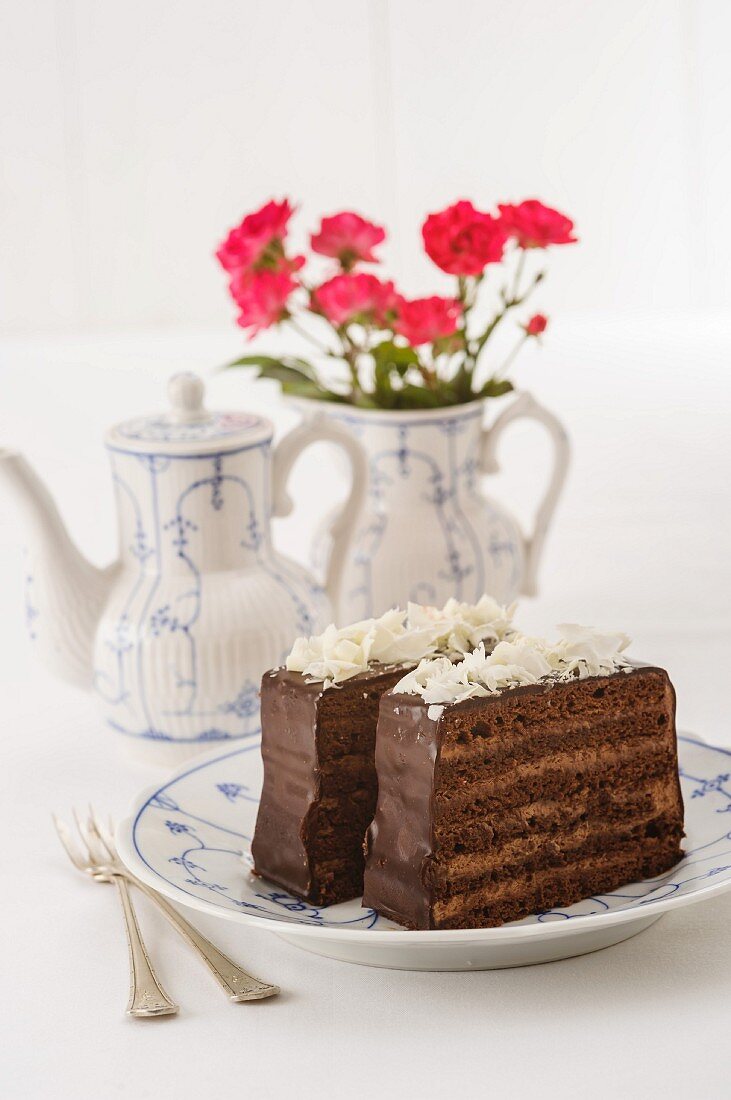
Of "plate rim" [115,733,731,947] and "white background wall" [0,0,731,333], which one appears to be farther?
"white background wall" [0,0,731,333]

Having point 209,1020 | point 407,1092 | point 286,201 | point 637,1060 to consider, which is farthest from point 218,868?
point 286,201

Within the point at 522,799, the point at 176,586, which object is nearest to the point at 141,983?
the point at 522,799

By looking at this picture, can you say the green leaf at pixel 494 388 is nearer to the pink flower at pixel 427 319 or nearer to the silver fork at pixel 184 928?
the pink flower at pixel 427 319

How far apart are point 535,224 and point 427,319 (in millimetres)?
206

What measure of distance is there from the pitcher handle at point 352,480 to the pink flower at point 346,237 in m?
0.31

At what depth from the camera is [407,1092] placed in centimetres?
105

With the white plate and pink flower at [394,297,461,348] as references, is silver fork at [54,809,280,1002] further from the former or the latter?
pink flower at [394,297,461,348]

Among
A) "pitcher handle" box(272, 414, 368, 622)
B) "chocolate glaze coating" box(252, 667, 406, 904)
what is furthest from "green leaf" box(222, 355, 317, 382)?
"chocolate glaze coating" box(252, 667, 406, 904)

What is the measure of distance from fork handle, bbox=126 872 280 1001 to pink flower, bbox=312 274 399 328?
95 cm

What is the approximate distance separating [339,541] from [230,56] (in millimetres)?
4290

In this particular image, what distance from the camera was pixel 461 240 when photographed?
1931mm

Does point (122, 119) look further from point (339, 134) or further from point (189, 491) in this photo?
point (189, 491)

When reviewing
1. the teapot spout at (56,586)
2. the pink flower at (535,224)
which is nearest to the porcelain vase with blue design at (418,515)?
the pink flower at (535,224)

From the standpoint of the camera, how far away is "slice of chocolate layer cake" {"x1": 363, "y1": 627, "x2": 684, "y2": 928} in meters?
1.21
